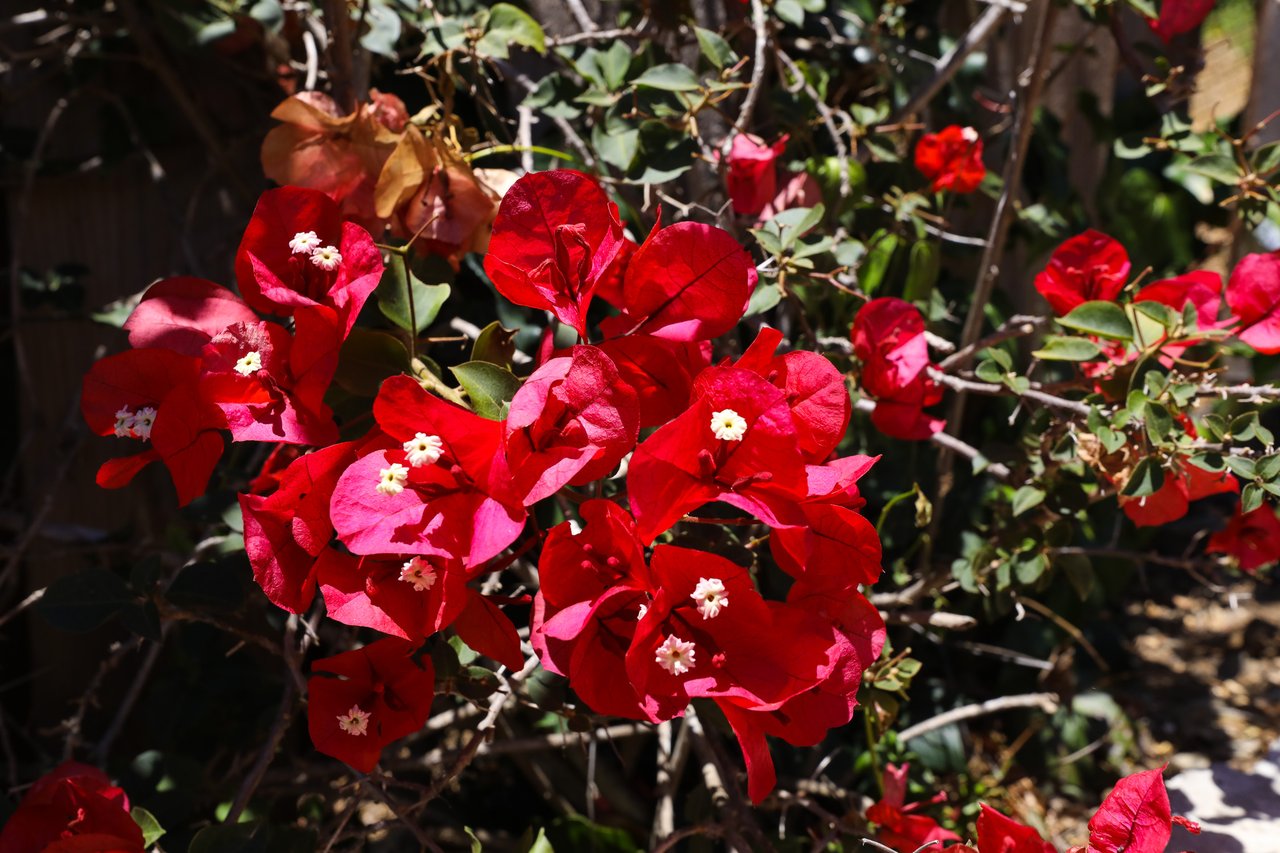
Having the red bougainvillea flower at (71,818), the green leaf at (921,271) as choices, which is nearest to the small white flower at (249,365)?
the red bougainvillea flower at (71,818)

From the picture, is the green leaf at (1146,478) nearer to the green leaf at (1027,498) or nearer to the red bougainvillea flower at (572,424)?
the green leaf at (1027,498)

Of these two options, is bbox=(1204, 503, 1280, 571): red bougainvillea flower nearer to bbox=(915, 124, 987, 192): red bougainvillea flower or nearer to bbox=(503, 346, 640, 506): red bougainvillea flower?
bbox=(915, 124, 987, 192): red bougainvillea flower

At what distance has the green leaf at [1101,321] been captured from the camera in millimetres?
860

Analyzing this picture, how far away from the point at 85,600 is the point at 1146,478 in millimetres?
807

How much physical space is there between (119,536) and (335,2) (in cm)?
67

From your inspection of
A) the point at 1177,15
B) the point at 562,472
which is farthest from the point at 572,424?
the point at 1177,15

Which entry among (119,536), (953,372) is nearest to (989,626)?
(953,372)

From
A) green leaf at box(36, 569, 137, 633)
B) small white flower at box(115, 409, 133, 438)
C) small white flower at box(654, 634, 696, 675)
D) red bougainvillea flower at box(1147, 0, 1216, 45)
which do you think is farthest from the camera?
red bougainvillea flower at box(1147, 0, 1216, 45)

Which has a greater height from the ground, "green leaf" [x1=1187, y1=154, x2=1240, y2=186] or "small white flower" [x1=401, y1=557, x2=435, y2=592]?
"green leaf" [x1=1187, y1=154, x2=1240, y2=186]

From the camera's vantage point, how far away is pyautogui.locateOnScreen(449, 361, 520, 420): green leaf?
2.27ft

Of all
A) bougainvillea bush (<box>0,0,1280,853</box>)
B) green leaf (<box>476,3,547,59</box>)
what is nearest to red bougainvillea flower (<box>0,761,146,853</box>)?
bougainvillea bush (<box>0,0,1280,853</box>)

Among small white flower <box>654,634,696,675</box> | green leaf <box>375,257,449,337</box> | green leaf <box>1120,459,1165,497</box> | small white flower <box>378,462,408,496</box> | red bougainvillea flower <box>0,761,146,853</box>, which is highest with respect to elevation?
green leaf <box>375,257,449,337</box>

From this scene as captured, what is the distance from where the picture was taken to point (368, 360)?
763 mm

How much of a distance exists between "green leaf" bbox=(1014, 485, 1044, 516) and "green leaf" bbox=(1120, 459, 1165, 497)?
0.44ft
